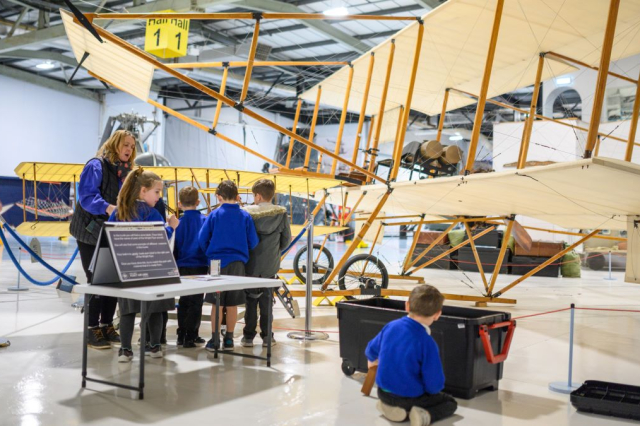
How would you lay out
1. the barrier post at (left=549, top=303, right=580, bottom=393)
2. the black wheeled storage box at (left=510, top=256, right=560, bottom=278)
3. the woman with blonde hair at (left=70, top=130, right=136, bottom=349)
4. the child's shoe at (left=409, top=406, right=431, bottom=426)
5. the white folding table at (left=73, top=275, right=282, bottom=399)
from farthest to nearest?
the black wheeled storage box at (left=510, top=256, right=560, bottom=278) < the woman with blonde hair at (left=70, top=130, right=136, bottom=349) < the barrier post at (left=549, top=303, right=580, bottom=393) < the white folding table at (left=73, top=275, right=282, bottom=399) < the child's shoe at (left=409, top=406, right=431, bottom=426)

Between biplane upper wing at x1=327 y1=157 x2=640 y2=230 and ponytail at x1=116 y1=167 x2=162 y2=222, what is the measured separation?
3.15 meters

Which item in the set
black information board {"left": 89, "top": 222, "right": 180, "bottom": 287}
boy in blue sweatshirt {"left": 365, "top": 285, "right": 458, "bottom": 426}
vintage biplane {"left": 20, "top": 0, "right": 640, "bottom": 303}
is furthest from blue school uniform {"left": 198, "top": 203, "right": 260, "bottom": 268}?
boy in blue sweatshirt {"left": 365, "top": 285, "right": 458, "bottom": 426}

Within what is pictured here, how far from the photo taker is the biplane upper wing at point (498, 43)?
247 inches

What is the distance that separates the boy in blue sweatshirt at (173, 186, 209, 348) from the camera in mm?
4695

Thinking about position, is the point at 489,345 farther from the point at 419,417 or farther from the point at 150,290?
the point at 150,290

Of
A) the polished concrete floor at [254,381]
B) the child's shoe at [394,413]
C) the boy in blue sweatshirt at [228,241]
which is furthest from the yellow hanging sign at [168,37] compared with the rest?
the child's shoe at [394,413]

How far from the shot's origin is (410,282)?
11.2 metres

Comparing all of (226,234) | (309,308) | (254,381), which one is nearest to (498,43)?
(309,308)

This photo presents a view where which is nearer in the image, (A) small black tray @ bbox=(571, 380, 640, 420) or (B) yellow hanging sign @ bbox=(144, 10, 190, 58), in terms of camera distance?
(A) small black tray @ bbox=(571, 380, 640, 420)

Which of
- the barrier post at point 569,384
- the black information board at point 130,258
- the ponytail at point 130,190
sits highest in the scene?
the ponytail at point 130,190

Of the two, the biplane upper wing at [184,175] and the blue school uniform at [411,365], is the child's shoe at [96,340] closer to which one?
the blue school uniform at [411,365]

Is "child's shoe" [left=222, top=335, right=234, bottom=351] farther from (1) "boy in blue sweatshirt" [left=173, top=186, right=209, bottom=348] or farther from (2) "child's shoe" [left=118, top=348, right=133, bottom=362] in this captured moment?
(2) "child's shoe" [left=118, top=348, right=133, bottom=362]

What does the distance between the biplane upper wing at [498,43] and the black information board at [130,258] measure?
4.31 meters

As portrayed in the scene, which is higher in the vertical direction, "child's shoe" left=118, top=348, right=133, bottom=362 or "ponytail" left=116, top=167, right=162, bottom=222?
"ponytail" left=116, top=167, right=162, bottom=222
